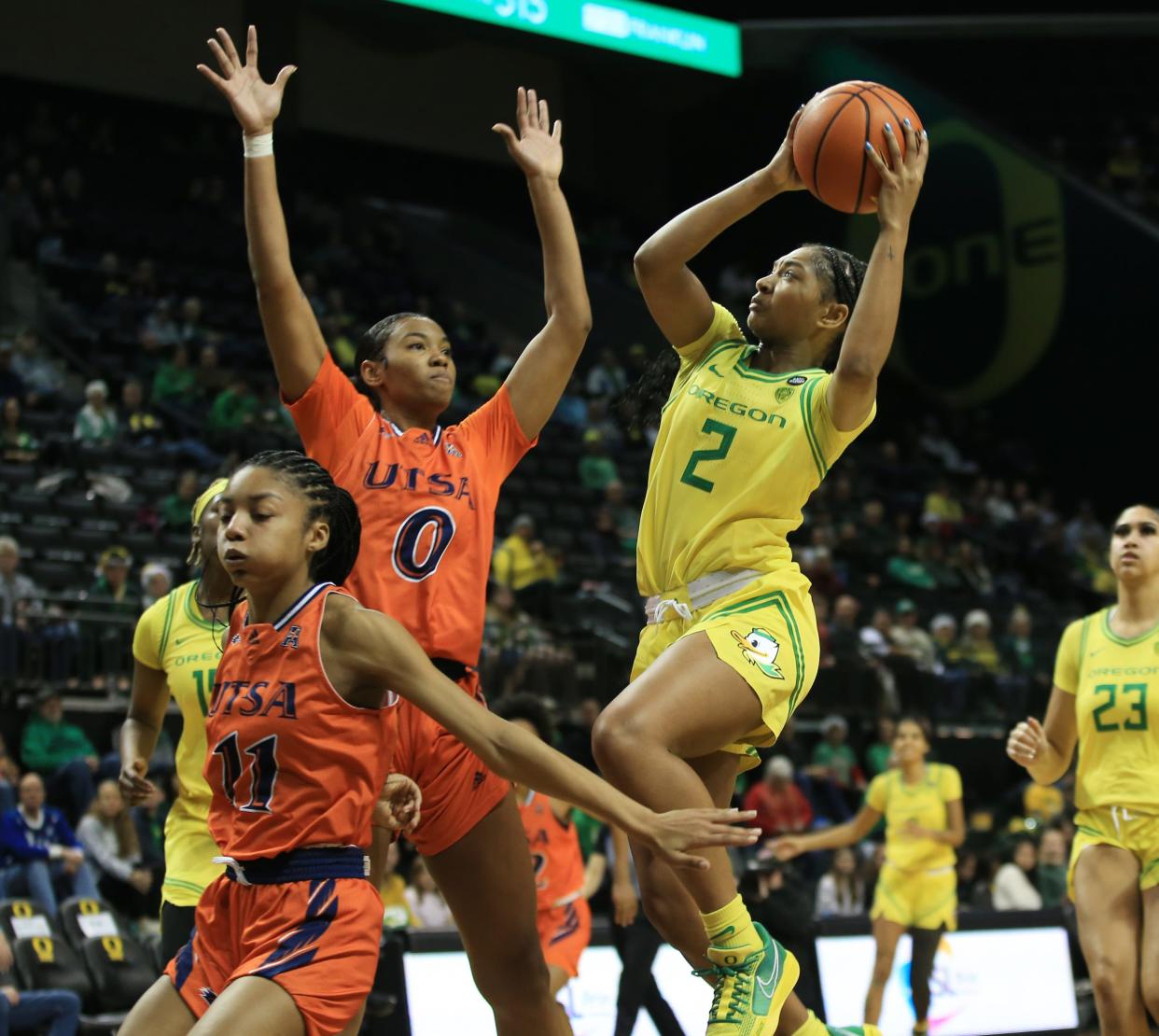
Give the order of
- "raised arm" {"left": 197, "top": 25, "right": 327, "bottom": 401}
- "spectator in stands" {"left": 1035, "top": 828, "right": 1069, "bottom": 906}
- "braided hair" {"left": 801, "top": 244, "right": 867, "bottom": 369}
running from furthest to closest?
"spectator in stands" {"left": 1035, "top": 828, "right": 1069, "bottom": 906}, "braided hair" {"left": 801, "top": 244, "right": 867, "bottom": 369}, "raised arm" {"left": 197, "top": 25, "right": 327, "bottom": 401}

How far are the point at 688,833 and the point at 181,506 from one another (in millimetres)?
11045

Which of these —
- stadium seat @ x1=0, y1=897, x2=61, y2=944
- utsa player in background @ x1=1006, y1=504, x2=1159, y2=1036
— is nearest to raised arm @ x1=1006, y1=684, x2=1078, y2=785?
utsa player in background @ x1=1006, y1=504, x2=1159, y2=1036

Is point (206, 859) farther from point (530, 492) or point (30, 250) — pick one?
point (30, 250)

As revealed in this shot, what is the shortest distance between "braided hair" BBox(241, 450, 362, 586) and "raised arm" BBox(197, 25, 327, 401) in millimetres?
460

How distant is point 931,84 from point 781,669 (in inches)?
876

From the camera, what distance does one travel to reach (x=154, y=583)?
1149 centimetres

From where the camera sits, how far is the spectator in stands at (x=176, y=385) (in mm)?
16094

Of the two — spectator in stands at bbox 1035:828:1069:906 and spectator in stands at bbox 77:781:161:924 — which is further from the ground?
spectator in stands at bbox 77:781:161:924

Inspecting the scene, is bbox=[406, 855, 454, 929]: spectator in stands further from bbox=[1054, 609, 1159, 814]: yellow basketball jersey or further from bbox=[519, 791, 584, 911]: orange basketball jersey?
bbox=[1054, 609, 1159, 814]: yellow basketball jersey

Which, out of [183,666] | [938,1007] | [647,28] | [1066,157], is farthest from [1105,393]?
[183,666]

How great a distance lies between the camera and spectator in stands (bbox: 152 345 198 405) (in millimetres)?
16094

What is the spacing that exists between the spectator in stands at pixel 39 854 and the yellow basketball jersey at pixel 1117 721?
232 inches

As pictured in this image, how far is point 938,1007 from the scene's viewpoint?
1078 cm

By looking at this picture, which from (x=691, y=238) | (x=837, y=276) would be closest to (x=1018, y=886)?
(x=837, y=276)
